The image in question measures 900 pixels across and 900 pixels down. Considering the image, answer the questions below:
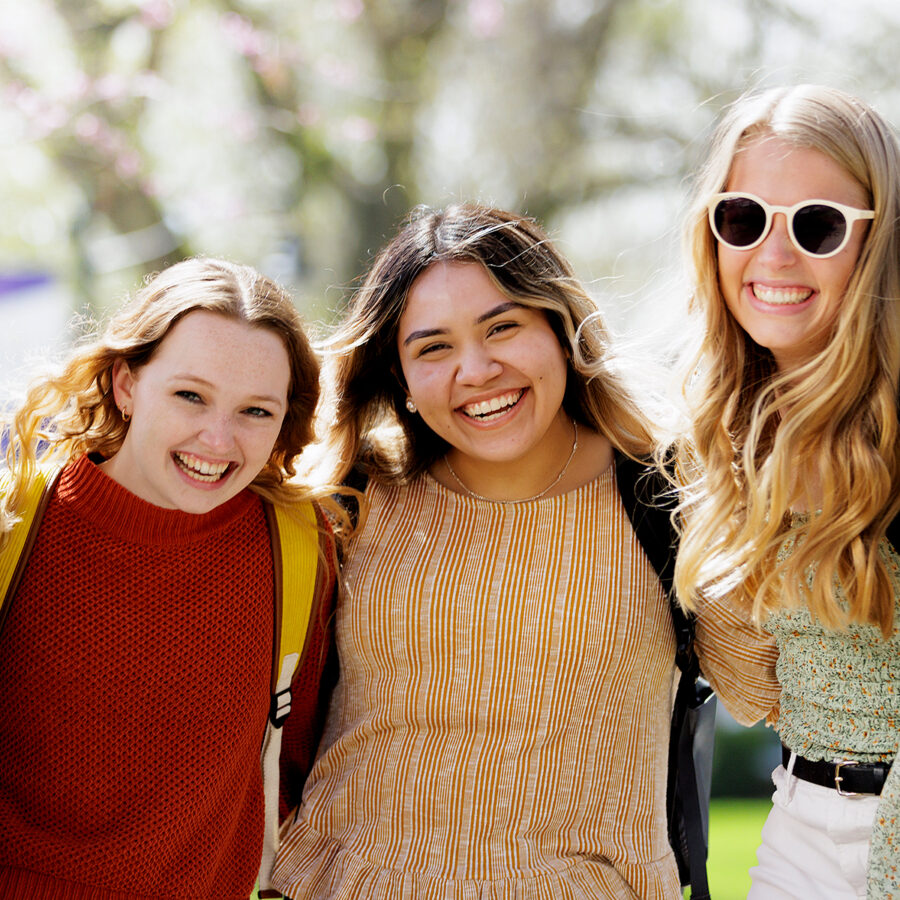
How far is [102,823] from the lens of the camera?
2.25 m

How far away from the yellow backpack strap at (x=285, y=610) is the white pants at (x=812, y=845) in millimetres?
1032

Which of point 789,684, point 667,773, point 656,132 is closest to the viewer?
point 789,684

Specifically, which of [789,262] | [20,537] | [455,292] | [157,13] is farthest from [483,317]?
[157,13]

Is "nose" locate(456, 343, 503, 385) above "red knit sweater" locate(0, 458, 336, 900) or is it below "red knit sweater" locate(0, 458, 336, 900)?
above

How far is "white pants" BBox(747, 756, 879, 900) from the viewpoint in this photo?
2.09 meters

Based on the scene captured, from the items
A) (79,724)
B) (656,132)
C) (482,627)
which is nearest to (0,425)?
(79,724)

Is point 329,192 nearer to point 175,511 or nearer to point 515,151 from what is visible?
point 515,151

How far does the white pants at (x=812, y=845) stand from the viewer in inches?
82.4

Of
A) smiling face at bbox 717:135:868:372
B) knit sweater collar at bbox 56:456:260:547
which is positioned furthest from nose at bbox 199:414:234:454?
smiling face at bbox 717:135:868:372

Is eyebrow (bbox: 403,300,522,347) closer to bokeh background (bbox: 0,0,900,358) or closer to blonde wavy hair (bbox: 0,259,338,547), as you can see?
blonde wavy hair (bbox: 0,259,338,547)

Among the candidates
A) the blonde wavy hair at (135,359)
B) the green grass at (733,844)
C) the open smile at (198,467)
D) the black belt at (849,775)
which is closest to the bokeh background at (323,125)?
the green grass at (733,844)

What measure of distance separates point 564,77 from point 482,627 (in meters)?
6.45

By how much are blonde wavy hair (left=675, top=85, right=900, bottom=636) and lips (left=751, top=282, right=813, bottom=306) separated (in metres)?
0.08

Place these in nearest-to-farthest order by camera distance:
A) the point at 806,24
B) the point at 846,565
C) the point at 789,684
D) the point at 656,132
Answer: the point at 846,565 < the point at 789,684 < the point at 806,24 < the point at 656,132
